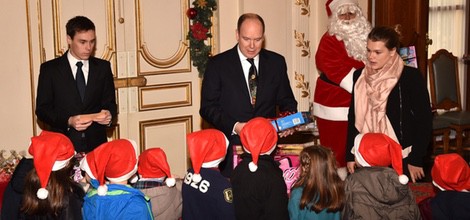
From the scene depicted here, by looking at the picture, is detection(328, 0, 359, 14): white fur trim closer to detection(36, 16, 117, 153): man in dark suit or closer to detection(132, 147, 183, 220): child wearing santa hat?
detection(36, 16, 117, 153): man in dark suit

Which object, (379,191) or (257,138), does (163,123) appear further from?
(379,191)

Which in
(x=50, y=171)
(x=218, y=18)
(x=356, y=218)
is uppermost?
(x=218, y=18)

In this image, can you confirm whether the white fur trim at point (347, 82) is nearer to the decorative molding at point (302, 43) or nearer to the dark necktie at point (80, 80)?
the decorative molding at point (302, 43)

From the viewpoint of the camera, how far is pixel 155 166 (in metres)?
4.05

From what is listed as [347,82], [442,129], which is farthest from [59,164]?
[442,129]

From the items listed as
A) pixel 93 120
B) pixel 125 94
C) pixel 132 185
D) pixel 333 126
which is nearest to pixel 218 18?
pixel 125 94

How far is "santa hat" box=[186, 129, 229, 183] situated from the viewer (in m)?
3.98

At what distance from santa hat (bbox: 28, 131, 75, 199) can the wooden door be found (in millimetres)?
4469

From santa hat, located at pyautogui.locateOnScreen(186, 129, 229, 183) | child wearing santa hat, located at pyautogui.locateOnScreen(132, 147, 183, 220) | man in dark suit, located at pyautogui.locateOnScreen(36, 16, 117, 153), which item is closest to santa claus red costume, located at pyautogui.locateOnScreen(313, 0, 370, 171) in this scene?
man in dark suit, located at pyautogui.locateOnScreen(36, 16, 117, 153)

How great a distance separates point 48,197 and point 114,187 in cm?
34

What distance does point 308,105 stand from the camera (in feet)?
24.5

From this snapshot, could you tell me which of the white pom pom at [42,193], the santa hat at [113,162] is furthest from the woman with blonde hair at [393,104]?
the white pom pom at [42,193]

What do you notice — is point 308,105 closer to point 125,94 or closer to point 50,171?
point 125,94

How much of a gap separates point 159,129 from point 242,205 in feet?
10.3
